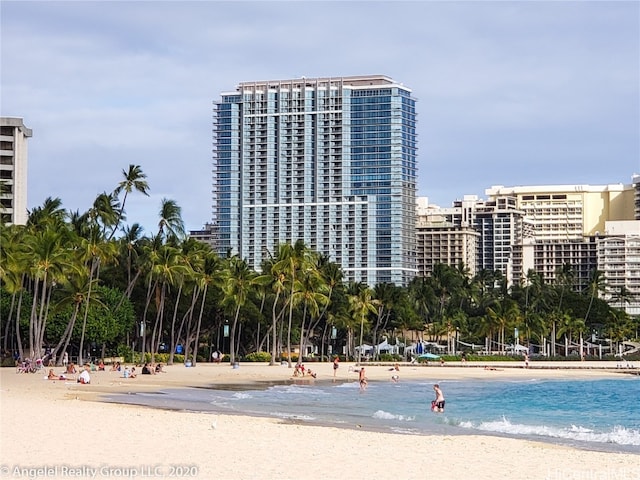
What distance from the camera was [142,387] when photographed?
42188mm

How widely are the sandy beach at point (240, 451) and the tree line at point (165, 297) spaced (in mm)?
24658

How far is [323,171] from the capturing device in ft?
573

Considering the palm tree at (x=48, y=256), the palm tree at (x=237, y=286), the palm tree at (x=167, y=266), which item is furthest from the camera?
the palm tree at (x=237, y=286)

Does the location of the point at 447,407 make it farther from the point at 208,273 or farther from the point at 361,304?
the point at 361,304

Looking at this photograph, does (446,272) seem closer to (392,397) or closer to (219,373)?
(219,373)

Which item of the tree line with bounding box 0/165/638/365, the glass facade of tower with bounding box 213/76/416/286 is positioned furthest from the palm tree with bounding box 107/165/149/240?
the glass facade of tower with bounding box 213/76/416/286

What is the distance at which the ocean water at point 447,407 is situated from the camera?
27.6 metres

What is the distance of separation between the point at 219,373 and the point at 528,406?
73.9 ft

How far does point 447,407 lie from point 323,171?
5455 inches

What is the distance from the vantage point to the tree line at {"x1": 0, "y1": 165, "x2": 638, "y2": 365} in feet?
181

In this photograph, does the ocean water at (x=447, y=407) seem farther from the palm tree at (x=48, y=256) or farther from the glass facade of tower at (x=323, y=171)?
the glass facade of tower at (x=323, y=171)

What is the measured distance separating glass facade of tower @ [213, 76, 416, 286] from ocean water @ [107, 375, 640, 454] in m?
117

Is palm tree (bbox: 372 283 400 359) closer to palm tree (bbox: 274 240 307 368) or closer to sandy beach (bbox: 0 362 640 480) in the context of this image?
palm tree (bbox: 274 240 307 368)

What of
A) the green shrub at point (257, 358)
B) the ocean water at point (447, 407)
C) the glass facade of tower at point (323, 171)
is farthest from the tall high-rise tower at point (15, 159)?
the ocean water at point (447, 407)
